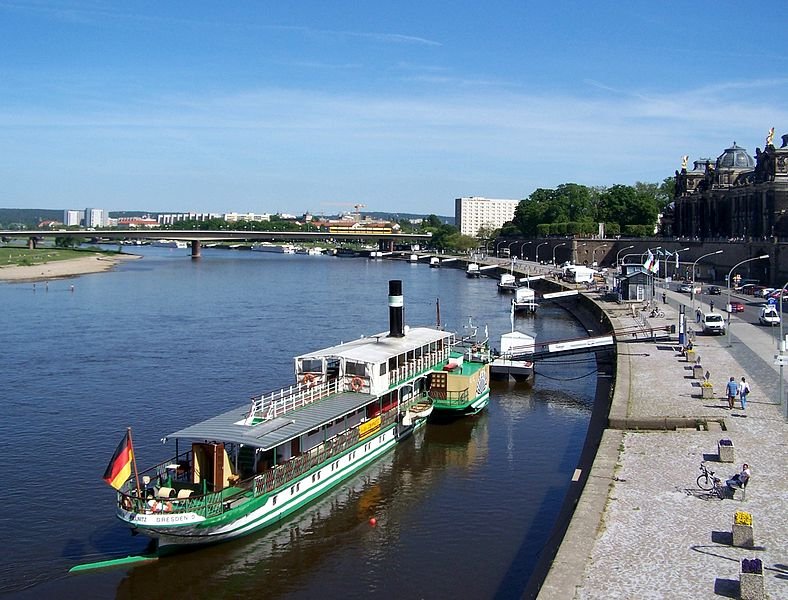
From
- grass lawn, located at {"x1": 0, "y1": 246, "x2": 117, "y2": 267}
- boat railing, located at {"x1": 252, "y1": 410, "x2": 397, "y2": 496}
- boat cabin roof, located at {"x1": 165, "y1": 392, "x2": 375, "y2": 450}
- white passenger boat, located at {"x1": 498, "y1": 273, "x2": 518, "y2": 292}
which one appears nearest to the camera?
boat cabin roof, located at {"x1": 165, "y1": 392, "x2": 375, "y2": 450}

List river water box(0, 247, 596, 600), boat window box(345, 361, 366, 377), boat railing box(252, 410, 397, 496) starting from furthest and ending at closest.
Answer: boat window box(345, 361, 366, 377)
boat railing box(252, 410, 397, 496)
river water box(0, 247, 596, 600)

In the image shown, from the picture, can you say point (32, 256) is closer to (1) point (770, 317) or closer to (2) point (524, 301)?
(2) point (524, 301)

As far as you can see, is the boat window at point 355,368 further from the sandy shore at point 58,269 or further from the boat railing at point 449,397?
the sandy shore at point 58,269

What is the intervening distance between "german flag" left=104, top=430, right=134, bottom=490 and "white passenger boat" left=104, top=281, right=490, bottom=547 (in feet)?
0.08

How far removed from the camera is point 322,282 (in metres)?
120

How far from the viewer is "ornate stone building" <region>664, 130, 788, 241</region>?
288ft

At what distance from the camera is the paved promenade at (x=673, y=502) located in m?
16.8

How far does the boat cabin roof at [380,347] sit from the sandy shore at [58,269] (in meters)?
93.6

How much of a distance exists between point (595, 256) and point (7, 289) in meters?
81.4

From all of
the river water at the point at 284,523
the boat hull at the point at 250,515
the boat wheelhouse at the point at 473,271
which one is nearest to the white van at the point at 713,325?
the river water at the point at 284,523

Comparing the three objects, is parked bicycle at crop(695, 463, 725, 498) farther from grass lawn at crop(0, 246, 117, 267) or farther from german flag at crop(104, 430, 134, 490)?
grass lawn at crop(0, 246, 117, 267)

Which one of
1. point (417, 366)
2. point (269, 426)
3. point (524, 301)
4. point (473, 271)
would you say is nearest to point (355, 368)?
point (417, 366)

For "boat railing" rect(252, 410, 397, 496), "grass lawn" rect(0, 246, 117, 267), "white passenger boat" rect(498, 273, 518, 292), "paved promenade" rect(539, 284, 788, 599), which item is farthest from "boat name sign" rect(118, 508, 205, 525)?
"grass lawn" rect(0, 246, 117, 267)

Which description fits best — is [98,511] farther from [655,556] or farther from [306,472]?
[655,556]
